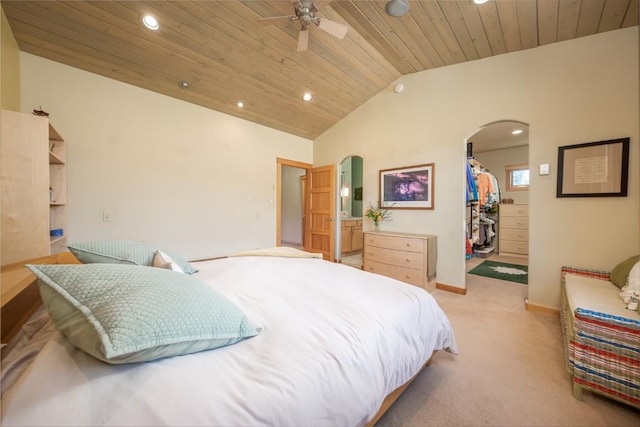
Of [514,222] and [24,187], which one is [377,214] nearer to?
[514,222]

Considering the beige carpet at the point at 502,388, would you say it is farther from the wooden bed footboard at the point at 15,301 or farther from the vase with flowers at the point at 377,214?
the vase with flowers at the point at 377,214

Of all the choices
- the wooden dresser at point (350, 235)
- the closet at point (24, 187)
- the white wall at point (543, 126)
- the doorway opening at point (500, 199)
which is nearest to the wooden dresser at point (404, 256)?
the white wall at point (543, 126)

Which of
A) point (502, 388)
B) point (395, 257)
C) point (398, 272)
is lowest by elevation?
point (502, 388)

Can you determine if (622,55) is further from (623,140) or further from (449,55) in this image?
(449,55)

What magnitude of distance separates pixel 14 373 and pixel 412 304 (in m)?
1.56

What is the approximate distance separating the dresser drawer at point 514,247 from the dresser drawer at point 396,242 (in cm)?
356

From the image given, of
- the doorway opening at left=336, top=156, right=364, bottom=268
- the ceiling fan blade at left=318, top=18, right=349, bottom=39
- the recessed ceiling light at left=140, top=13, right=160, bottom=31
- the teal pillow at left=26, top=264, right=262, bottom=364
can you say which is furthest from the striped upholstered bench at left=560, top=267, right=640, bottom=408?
the recessed ceiling light at left=140, top=13, right=160, bottom=31

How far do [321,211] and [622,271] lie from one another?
12.6ft

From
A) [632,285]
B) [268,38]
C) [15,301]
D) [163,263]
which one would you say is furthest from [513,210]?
[15,301]

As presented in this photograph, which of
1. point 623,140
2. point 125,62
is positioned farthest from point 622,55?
point 125,62

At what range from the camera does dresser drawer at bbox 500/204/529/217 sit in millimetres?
5078

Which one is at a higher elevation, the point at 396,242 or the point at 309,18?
the point at 309,18

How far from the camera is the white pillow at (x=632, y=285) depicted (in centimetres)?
165

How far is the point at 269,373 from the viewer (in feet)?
2.48
